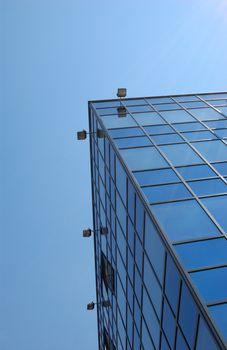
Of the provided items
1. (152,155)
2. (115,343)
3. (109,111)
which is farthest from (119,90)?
(115,343)

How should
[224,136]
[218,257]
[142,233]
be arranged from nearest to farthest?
[218,257] → [142,233] → [224,136]

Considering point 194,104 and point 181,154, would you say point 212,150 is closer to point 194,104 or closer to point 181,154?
point 181,154

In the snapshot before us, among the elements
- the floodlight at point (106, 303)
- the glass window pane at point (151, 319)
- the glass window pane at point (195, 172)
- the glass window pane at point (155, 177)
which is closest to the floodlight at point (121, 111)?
the glass window pane at point (155, 177)

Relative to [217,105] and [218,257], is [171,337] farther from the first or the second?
[217,105]

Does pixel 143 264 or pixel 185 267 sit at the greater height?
pixel 185 267

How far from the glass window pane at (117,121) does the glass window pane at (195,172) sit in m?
7.02

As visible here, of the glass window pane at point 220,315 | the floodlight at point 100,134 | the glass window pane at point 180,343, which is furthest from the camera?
the floodlight at point 100,134

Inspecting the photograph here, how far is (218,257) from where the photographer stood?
12914mm

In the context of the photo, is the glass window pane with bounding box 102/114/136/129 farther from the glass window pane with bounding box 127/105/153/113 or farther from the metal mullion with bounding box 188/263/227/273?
the metal mullion with bounding box 188/263/227/273

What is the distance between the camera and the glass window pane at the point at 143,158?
62.6 ft

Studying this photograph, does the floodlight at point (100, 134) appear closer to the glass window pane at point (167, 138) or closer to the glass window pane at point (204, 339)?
the glass window pane at point (167, 138)

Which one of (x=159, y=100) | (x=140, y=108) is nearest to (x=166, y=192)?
(x=140, y=108)

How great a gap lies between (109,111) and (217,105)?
26.1 ft

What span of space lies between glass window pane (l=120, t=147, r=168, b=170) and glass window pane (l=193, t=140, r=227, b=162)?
7.77ft
